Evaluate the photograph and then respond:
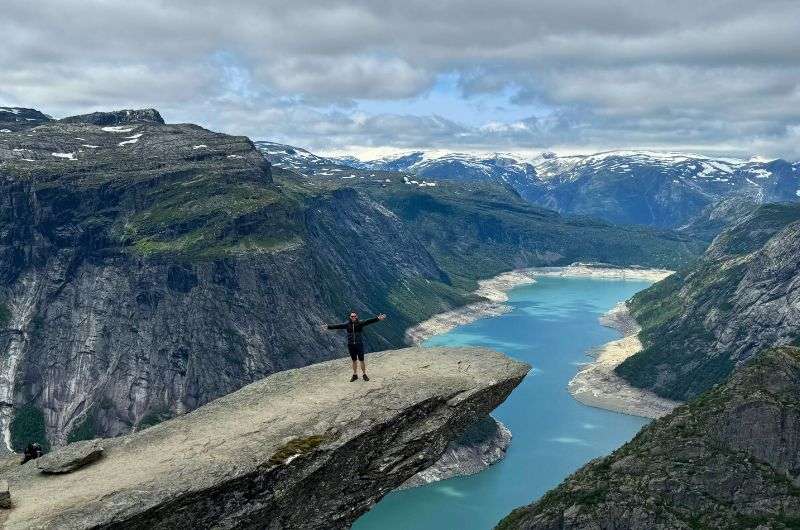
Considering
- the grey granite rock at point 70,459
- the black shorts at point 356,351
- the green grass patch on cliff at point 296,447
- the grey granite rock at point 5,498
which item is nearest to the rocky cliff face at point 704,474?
the black shorts at point 356,351

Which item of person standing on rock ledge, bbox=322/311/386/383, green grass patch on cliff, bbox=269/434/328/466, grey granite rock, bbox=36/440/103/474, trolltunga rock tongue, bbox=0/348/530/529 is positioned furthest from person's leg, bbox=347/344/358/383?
grey granite rock, bbox=36/440/103/474

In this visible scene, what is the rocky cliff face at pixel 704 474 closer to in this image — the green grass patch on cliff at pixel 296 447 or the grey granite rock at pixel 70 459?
the green grass patch on cliff at pixel 296 447

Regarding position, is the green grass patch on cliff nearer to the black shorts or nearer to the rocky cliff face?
the black shorts

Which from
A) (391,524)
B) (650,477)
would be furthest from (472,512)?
(650,477)

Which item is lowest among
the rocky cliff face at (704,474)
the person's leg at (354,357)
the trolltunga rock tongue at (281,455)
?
the rocky cliff face at (704,474)

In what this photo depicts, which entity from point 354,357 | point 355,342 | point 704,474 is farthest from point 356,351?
point 704,474

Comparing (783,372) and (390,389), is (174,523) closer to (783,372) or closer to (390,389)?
(390,389)
